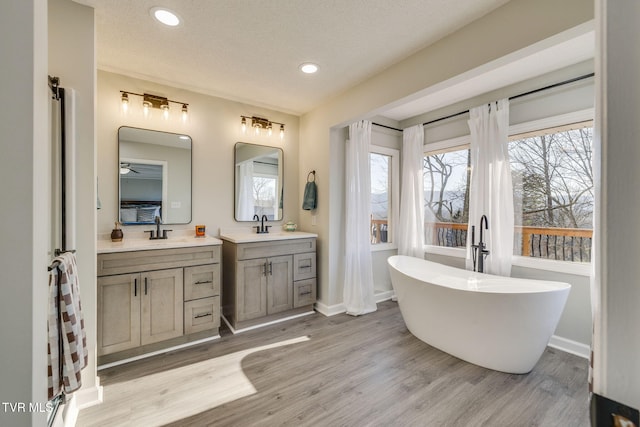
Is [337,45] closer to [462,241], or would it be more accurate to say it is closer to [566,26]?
[566,26]

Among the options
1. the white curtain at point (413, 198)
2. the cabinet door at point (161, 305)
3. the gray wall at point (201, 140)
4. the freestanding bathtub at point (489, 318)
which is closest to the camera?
the freestanding bathtub at point (489, 318)

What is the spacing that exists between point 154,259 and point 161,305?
1.36 ft

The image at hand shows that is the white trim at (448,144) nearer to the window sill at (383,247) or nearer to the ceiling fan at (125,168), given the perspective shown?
the window sill at (383,247)

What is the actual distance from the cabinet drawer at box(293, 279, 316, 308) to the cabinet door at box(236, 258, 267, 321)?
Result: 386 mm

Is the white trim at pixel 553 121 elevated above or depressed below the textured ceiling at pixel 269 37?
below

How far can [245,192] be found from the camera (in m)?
3.30

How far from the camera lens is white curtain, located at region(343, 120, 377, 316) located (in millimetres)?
3184

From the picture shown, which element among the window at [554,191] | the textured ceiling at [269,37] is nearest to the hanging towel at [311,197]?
the textured ceiling at [269,37]

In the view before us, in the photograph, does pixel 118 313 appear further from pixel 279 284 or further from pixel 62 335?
pixel 279 284

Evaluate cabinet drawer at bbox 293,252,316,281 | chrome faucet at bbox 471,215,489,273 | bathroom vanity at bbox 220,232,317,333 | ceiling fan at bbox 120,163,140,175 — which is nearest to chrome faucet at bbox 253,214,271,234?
bathroom vanity at bbox 220,232,317,333

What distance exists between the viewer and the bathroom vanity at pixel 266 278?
2.76m

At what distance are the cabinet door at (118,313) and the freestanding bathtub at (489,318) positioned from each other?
2385mm

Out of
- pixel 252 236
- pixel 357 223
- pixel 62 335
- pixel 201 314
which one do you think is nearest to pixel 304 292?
pixel 252 236
